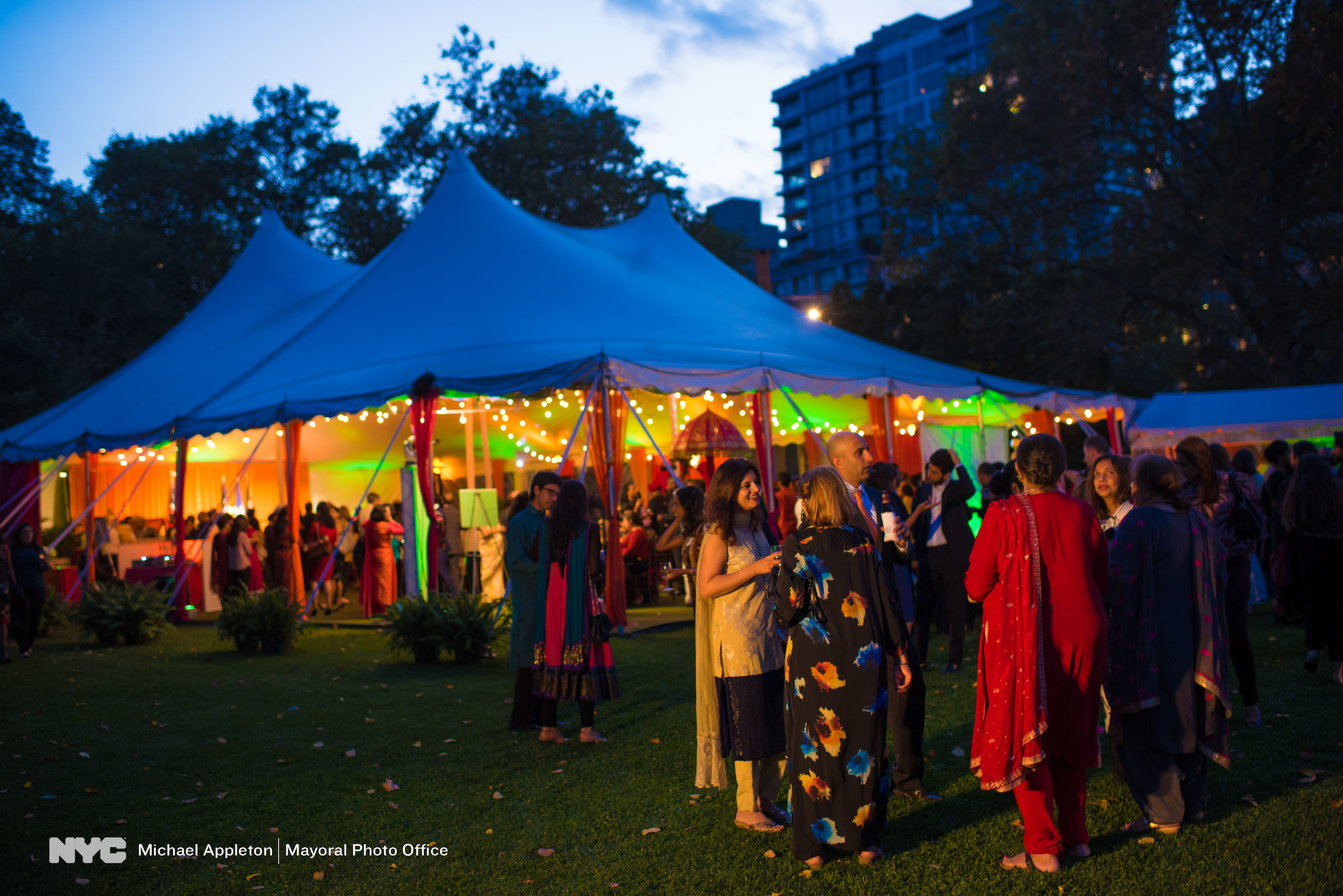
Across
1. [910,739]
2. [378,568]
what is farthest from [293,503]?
[910,739]

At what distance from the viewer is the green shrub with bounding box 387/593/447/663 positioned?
344 inches

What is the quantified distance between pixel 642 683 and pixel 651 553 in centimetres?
524

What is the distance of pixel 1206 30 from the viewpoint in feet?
62.6

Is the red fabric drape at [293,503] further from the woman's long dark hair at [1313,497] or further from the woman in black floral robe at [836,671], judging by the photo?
the woman's long dark hair at [1313,497]

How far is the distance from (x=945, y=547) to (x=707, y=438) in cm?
827

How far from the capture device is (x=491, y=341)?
12.6m

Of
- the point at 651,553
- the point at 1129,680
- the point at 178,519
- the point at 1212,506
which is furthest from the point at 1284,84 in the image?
the point at 178,519

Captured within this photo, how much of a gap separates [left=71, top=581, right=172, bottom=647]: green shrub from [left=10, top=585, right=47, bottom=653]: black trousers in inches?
27.2

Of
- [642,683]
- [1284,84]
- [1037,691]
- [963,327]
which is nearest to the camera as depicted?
[1037,691]

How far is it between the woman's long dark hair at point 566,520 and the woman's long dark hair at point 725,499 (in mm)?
1669

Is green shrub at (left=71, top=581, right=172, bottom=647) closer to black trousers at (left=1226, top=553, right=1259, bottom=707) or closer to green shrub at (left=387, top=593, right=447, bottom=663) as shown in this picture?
green shrub at (left=387, top=593, right=447, bottom=663)

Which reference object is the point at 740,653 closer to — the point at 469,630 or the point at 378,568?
the point at 469,630

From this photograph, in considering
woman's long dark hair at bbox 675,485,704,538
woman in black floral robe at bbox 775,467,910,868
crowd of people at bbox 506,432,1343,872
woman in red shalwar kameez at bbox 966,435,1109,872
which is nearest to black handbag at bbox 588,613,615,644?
woman's long dark hair at bbox 675,485,704,538

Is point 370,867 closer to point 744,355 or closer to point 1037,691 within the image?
point 1037,691
